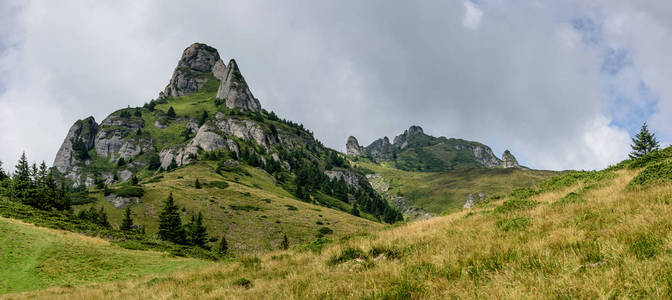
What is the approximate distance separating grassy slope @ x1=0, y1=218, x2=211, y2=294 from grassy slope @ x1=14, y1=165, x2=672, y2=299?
14.1 meters

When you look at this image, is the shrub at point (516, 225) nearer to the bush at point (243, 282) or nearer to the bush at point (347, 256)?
the bush at point (347, 256)

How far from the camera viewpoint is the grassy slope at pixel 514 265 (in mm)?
→ 4301

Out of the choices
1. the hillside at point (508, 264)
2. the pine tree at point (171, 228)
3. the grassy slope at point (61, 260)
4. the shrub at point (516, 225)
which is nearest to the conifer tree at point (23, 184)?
the pine tree at point (171, 228)

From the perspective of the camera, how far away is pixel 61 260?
2095 cm

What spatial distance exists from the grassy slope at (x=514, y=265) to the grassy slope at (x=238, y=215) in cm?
4235

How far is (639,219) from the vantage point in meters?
6.29

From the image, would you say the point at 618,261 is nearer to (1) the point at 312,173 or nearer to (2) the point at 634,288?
(2) the point at 634,288

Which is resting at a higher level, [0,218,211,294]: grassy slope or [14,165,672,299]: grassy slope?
[14,165,672,299]: grassy slope

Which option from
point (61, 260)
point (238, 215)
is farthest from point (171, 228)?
point (61, 260)

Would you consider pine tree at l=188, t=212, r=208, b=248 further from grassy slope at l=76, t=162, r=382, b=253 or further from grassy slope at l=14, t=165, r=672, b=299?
grassy slope at l=14, t=165, r=672, b=299

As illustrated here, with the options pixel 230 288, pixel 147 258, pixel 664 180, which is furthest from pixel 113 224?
pixel 664 180

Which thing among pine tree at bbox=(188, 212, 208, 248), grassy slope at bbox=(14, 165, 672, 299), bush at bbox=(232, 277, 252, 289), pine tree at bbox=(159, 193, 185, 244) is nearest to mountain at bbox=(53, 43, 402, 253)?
pine tree at bbox=(188, 212, 208, 248)

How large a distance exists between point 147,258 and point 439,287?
27.7 meters

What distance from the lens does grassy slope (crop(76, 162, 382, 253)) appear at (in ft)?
180
